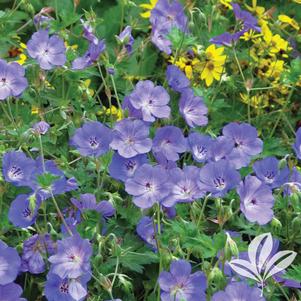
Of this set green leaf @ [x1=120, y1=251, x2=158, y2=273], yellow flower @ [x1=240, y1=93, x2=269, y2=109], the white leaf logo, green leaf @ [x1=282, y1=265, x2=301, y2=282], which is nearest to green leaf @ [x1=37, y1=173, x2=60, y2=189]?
green leaf @ [x1=120, y1=251, x2=158, y2=273]

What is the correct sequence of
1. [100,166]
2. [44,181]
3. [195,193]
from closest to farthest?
[44,181], [195,193], [100,166]

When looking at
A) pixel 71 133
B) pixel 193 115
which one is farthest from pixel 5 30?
pixel 193 115

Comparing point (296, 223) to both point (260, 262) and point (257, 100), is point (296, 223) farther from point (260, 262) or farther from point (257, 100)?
point (257, 100)

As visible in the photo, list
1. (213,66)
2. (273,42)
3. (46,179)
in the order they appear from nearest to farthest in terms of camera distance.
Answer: (46,179) < (213,66) < (273,42)

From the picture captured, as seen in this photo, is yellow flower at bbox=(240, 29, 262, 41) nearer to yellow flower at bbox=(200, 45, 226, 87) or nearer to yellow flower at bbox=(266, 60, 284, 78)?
yellow flower at bbox=(266, 60, 284, 78)

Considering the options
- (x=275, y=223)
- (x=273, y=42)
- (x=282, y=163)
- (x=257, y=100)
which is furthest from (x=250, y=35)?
(x=275, y=223)

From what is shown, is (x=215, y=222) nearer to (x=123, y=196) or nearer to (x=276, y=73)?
(x=123, y=196)
